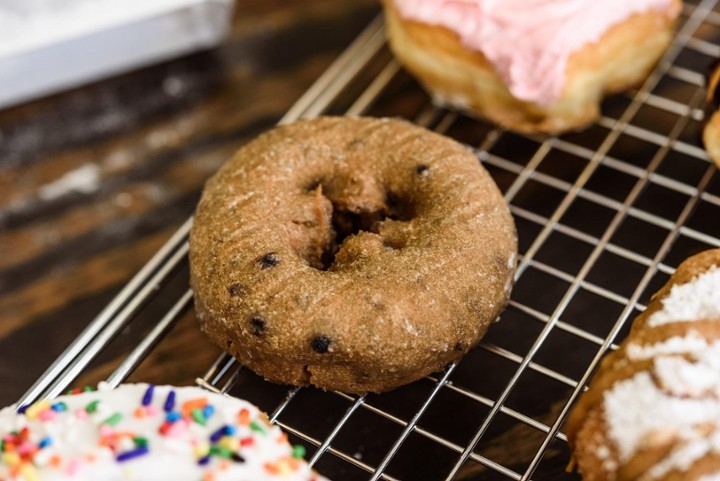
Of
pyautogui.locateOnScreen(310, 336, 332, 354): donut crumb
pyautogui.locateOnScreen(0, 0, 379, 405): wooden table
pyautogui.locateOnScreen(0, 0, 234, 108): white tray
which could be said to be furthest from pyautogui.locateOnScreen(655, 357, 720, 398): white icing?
pyautogui.locateOnScreen(0, 0, 234, 108): white tray

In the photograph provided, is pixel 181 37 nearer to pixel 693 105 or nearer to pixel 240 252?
pixel 240 252

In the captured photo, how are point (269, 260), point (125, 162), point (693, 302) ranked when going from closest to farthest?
point (693, 302)
point (269, 260)
point (125, 162)

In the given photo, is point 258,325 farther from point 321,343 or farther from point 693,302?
point 693,302

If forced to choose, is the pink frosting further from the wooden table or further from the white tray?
the white tray

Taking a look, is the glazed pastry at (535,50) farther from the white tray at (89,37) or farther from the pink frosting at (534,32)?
the white tray at (89,37)

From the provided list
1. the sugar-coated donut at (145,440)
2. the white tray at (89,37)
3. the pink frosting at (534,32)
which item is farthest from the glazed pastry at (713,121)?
the white tray at (89,37)

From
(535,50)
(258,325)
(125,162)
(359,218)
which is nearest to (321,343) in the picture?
(258,325)
